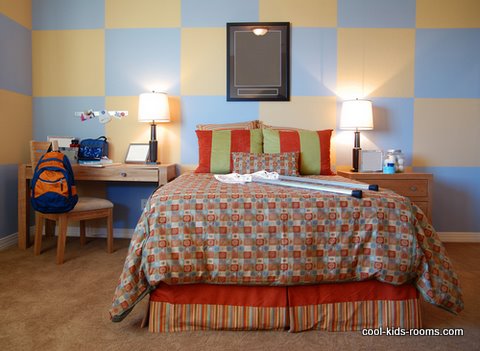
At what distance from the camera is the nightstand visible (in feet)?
9.73

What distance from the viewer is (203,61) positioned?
11.3 ft

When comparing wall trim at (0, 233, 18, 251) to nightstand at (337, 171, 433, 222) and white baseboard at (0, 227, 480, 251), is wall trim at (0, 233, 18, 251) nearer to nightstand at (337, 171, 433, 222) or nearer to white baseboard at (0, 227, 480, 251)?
white baseboard at (0, 227, 480, 251)

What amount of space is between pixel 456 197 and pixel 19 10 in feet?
14.6

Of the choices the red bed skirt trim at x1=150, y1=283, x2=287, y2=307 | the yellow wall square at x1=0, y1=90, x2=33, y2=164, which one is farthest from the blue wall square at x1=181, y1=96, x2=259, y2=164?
the red bed skirt trim at x1=150, y1=283, x2=287, y2=307

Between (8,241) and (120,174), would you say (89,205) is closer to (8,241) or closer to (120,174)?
(120,174)

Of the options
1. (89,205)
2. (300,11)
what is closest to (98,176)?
(89,205)

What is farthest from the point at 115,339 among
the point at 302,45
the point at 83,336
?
the point at 302,45

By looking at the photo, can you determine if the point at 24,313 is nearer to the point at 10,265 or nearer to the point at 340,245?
the point at 10,265

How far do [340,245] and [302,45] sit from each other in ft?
7.77

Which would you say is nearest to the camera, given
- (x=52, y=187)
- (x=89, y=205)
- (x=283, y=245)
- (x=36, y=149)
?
(x=283, y=245)

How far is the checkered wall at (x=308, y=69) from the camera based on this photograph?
3.42m

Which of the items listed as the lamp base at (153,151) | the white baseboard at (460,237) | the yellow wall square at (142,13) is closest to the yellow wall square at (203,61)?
the yellow wall square at (142,13)

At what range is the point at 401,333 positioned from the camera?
1683 mm

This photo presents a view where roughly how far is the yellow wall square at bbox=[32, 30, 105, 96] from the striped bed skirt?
2.53 m
